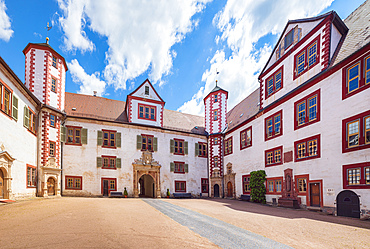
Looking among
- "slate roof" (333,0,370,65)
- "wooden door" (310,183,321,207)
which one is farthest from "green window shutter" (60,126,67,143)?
"slate roof" (333,0,370,65)

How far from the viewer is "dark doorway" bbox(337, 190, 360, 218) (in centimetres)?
1321

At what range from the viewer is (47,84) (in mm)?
22844

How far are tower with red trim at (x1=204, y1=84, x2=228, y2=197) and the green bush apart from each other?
810 centimetres

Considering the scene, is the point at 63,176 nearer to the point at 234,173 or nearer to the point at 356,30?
the point at 234,173

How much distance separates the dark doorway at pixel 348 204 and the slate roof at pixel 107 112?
2154 cm

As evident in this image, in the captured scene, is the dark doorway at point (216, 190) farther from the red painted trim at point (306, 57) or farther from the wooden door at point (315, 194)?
the red painted trim at point (306, 57)

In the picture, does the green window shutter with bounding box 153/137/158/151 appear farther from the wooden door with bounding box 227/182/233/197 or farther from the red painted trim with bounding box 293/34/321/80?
the red painted trim with bounding box 293/34/321/80

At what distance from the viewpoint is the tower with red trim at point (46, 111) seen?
21625 mm

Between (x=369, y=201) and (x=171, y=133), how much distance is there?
22.9m

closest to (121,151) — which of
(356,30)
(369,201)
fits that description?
(369,201)

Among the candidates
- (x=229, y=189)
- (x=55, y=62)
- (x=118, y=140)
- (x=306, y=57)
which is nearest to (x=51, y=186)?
(x=118, y=140)

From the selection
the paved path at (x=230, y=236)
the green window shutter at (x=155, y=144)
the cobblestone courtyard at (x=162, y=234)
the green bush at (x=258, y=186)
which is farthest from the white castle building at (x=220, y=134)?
the paved path at (x=230, y=236)

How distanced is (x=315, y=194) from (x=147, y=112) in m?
21.4

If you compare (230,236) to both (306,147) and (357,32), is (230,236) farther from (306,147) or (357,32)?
(357,32)
